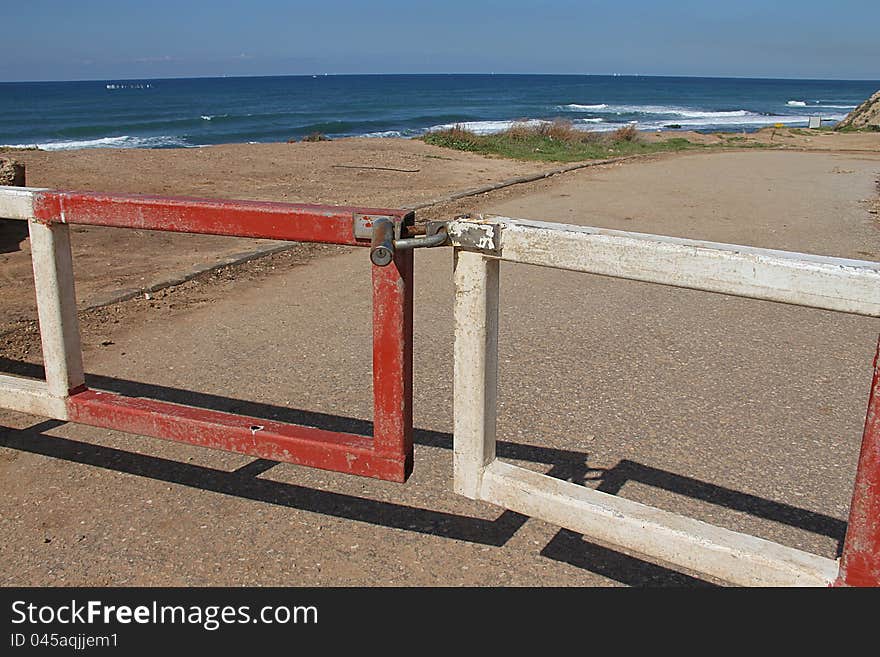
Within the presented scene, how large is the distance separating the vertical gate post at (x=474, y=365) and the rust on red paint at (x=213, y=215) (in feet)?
0.83

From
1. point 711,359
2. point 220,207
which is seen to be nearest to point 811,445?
point 711,359

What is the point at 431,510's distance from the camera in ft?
10.8

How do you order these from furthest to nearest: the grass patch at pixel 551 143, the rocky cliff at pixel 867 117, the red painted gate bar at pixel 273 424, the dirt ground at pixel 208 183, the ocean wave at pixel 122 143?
the ocean wave at pixel 122 143 < the rocky cliff at pixel 867 117 < the grass patch at pixel 551 143 < the dirt ground at pixel 208 183 < the red painted gate bar at pixel 273 424

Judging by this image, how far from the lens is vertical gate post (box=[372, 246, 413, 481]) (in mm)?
2471

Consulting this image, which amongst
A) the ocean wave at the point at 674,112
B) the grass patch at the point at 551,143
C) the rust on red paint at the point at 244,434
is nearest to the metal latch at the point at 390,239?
the rust on red paint at the point at 244,434

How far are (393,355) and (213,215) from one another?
68cm

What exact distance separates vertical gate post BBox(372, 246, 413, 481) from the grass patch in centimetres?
1503

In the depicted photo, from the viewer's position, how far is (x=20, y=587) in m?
2.76

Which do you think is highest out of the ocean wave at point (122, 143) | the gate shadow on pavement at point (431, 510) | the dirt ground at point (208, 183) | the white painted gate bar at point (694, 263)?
the white painted gate bar at point (694, 263)

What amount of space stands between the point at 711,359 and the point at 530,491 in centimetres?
284

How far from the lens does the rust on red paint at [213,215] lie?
2.49 metres

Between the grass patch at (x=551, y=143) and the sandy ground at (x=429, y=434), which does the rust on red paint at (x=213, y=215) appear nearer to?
the sandy ground at (x=429, y=434)

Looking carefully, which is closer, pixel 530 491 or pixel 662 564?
pixel 530 491

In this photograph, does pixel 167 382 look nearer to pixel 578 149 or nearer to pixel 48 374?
pixel 48 374
